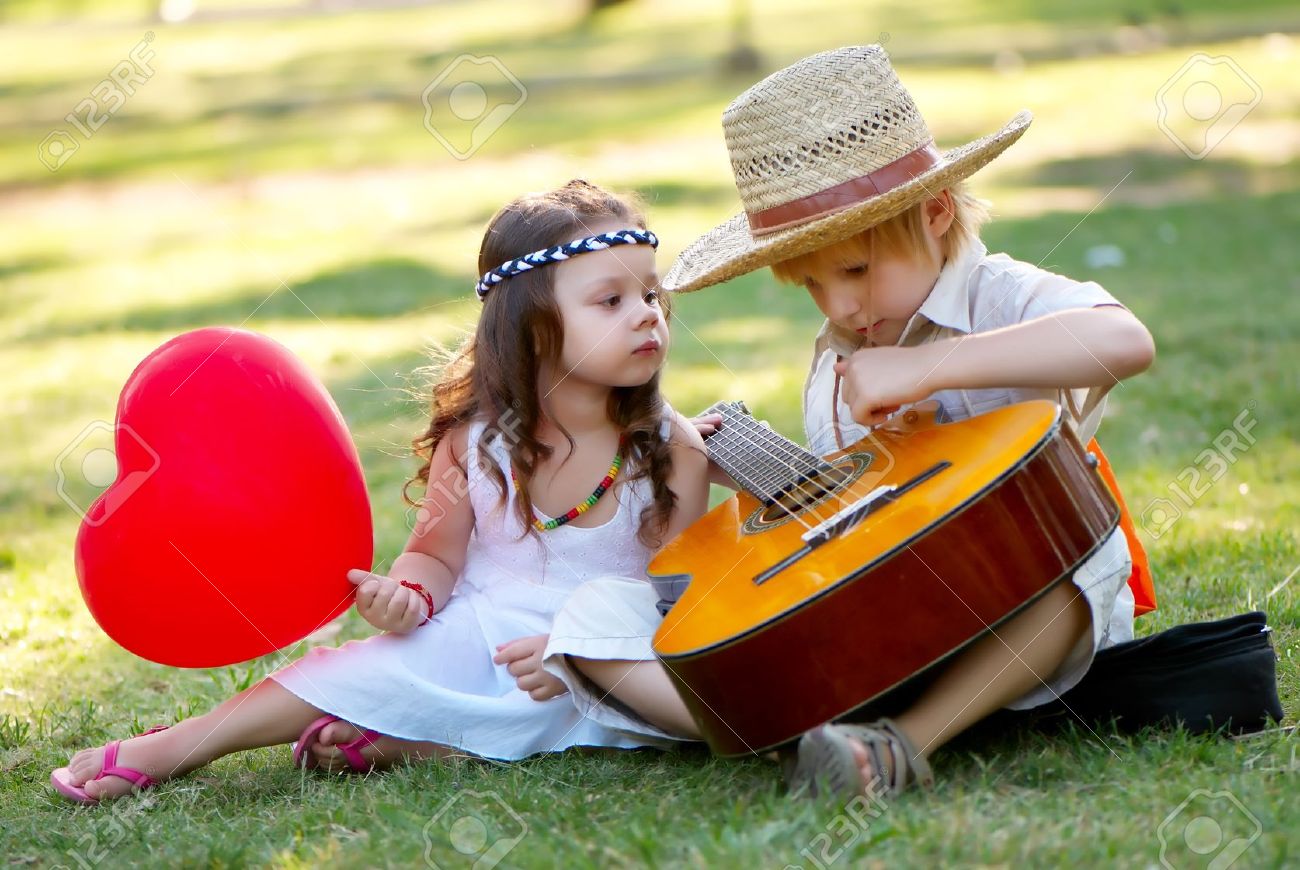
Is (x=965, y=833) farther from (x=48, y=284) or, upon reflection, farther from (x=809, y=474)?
(x=48, y=284)

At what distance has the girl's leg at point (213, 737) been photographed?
303cm

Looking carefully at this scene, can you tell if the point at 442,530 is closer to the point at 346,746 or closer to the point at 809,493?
the point at 346,746

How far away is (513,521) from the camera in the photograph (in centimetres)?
330

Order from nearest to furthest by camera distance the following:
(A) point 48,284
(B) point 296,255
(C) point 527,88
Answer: (A) point 48,284
(B) point 296,255
(C) point 527,88

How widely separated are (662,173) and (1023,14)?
12.8 meters

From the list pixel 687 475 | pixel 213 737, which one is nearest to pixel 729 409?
pixel 687 475

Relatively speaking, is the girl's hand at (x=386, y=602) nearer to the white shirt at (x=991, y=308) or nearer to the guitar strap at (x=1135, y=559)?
the guitar strap at (x=1135, y=559)

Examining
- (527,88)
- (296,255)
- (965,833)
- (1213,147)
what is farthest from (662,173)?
(965,833)

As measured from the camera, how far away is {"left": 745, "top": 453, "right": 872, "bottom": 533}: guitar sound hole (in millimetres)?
2795

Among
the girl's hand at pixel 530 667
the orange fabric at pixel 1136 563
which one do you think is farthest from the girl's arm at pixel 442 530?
the orange fabric at pixel 1136 563

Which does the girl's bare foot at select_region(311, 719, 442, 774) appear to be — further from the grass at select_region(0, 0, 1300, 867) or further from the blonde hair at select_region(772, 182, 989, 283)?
the blonde hair at select_region(772, 182, 989, 283)

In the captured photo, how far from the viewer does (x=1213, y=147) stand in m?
13.6

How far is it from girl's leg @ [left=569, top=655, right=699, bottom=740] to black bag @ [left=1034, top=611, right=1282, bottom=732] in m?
0.82

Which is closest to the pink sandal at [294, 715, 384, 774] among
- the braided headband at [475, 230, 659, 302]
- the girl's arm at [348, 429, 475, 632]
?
the girl's arm at [348, 429, 475, 632]
